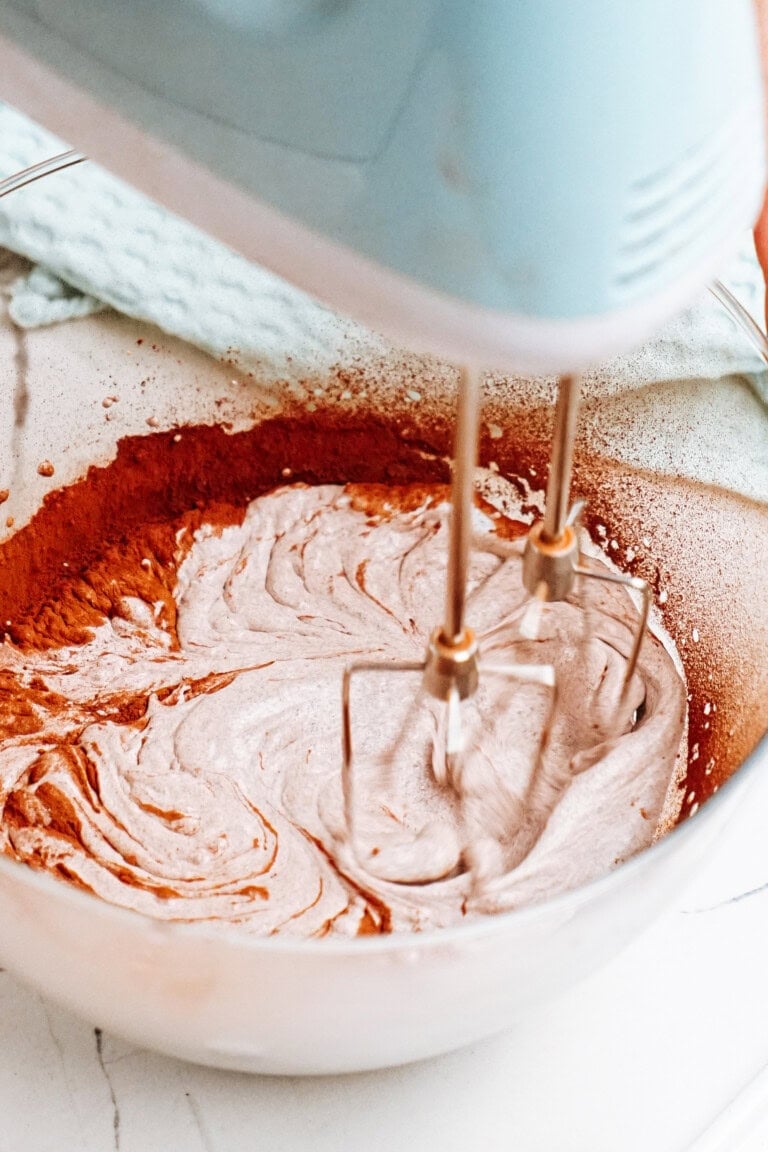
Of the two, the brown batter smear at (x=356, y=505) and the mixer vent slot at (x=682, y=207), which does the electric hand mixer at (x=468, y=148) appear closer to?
the mixer vent slot at (x=682, y=207)

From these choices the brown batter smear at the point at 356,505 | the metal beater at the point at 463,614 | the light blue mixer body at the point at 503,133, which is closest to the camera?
the light blue mixer body at the point at 503,133

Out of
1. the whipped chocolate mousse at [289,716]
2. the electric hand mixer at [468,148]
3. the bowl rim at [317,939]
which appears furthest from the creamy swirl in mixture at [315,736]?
the electric hand mixer at [468,148]

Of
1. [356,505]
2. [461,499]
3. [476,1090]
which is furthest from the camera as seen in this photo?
[356,505]

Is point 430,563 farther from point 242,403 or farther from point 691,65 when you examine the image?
point 691,65

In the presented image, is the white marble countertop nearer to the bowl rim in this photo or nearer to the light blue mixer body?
the bowl rim

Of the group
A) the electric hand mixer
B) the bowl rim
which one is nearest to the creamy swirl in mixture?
the bowl rim

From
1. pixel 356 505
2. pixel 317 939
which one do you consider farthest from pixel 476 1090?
pixel 356 505

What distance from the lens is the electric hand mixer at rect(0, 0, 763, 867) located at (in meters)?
0.27

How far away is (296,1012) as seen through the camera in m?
0.42

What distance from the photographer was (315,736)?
2.19ft

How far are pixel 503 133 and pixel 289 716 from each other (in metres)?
0.45

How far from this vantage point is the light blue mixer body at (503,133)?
0.27 m

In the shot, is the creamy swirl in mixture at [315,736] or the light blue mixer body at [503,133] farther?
the creamy swirl in mixture at [315,736]

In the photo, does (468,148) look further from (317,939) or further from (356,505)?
(356,505)
